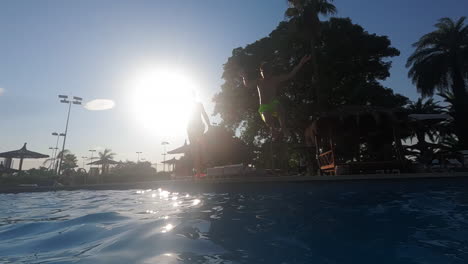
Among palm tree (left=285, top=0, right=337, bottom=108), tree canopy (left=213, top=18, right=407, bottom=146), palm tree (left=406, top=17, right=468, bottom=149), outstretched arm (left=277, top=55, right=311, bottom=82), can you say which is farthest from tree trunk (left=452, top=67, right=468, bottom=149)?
outstretched arm (left=277, top=55, right=311, bottom=82)

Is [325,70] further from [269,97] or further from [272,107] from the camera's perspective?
[272,107]

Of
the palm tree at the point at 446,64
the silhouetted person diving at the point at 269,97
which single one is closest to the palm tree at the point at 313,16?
the silhouetted person diving at the point at 269,97

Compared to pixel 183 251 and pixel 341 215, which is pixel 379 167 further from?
pixel 183 251

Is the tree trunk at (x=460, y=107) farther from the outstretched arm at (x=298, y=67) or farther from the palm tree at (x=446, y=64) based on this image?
the outstretched arm at (x=298, y=67)

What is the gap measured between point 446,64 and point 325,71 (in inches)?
712

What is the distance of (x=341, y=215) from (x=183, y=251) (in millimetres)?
2510

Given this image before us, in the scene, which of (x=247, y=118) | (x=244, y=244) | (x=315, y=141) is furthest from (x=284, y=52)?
(x=244, y=244)

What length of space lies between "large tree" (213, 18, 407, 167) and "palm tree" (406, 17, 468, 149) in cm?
1224

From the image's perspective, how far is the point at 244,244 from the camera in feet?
7.95

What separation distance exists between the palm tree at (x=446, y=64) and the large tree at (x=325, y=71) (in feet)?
40.2

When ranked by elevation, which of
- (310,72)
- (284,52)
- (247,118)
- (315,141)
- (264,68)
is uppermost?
(284,52)

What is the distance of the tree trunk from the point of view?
968 inches

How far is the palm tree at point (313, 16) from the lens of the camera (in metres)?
15.1

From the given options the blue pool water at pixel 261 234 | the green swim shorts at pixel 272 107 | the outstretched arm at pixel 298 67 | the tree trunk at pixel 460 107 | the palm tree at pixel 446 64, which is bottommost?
the blue pool water at pixel 261 234
